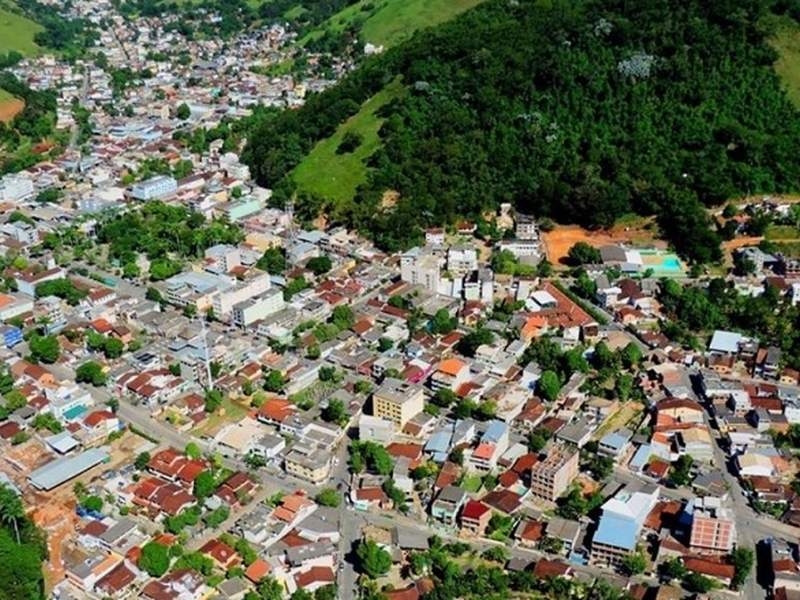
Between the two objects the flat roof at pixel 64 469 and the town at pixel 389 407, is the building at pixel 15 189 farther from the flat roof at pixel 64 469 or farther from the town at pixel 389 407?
the flat roof at pixel 64 469

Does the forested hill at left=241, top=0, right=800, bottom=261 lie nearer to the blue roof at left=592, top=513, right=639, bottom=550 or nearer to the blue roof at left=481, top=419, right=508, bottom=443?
the blue roof at left=481, top=419, right=508, bottom=443

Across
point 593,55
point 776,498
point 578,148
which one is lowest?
point 776,498

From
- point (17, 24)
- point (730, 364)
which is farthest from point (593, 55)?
point (17, 24)

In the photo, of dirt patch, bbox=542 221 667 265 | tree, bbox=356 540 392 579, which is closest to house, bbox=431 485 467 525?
tree, bbox=356 540 392 579

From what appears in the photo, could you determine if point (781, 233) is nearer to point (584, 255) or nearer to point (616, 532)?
point (584, 255)

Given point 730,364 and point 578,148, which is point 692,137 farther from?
point 730,364
